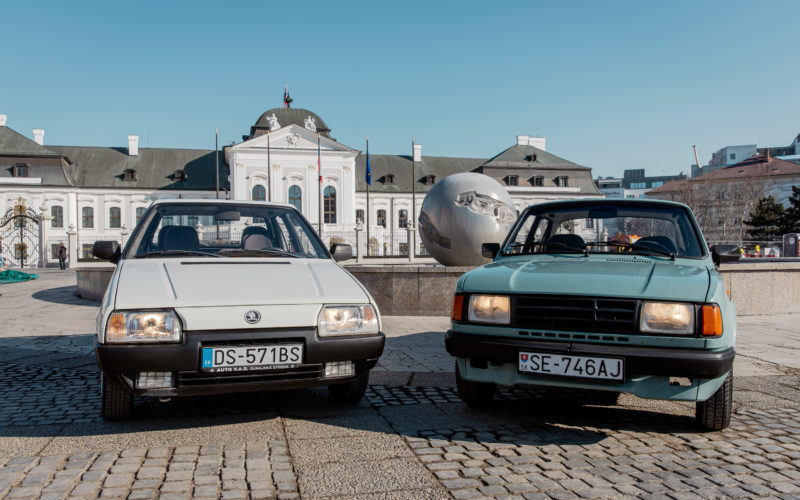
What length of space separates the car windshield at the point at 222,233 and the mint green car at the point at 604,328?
5.71 ft

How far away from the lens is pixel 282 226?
577 cm

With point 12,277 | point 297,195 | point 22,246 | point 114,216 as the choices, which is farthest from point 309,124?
point 12,277

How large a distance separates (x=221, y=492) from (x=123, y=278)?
5.97 feet

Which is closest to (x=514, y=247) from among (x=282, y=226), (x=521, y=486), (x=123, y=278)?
(x=282, y=226)

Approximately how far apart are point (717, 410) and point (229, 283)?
3.36 metres

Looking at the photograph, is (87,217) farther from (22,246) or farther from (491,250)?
(491,250)

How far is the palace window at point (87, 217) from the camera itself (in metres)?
60.1

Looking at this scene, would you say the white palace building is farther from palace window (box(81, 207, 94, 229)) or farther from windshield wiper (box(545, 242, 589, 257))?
windshield wiper (box(545, 242, 589, 257))

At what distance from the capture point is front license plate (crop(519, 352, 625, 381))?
3.76m

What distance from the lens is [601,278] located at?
405 cm

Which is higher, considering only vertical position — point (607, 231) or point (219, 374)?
point (607, 231)

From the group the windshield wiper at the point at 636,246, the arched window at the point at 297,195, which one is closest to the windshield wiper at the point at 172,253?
the windshield wiper at the point at 636,246

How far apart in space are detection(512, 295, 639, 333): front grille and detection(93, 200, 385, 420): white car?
1009mm

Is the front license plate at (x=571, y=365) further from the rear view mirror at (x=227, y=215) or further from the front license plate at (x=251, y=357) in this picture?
the rear view mirror at (x=227, y=215)
